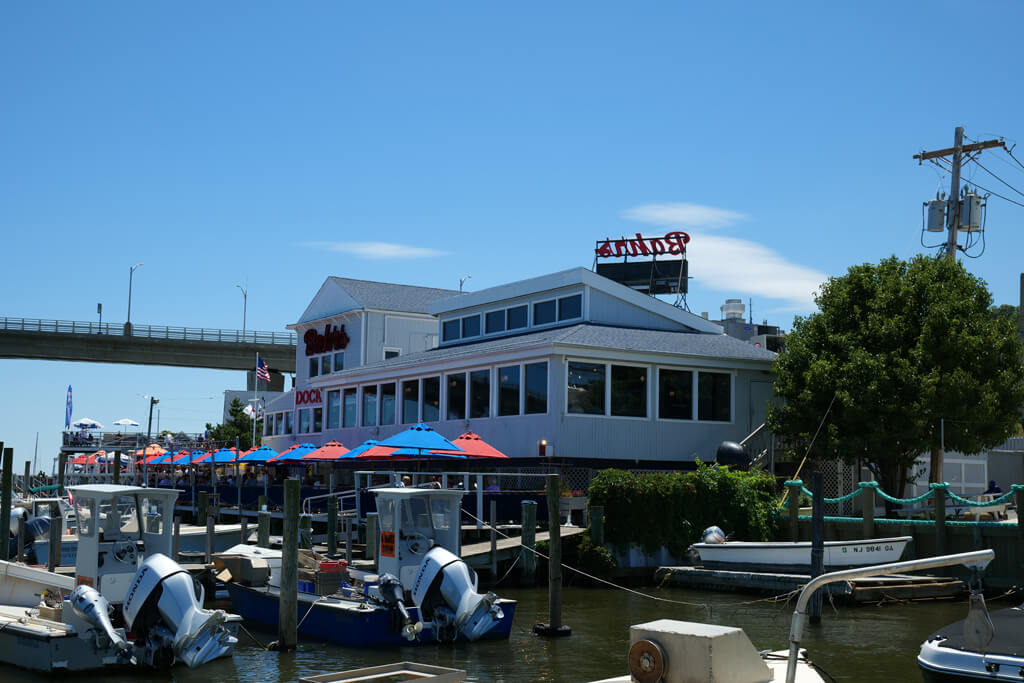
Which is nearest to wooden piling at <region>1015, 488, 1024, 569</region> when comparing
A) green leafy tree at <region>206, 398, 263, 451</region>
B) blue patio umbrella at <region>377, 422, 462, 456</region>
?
blue patio umbrella at <region>377, 422, 462, 456</region>

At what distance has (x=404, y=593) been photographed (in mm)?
21703

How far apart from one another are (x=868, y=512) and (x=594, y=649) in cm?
1123

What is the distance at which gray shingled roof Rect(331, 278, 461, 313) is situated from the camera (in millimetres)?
52312

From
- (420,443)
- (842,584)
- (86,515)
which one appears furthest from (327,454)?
(842,584)

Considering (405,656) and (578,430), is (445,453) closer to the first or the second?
(578,430)

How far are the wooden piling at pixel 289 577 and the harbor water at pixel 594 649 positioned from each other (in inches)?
14.8

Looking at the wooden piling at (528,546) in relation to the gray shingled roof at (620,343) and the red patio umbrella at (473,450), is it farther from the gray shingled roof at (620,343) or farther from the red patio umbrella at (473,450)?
the gray shingled roof at (620,343)

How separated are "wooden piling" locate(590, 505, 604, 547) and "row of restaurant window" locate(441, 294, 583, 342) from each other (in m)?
11.4

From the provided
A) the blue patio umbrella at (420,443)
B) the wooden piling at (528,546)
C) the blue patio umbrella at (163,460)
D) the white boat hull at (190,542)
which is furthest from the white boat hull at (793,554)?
the blue patio umbrella at (163,460)

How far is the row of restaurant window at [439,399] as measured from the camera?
1414 inches

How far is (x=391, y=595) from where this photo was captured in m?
21.1

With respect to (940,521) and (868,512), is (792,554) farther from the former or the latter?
(940,521)

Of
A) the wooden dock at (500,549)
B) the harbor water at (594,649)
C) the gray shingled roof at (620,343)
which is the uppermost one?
the gray shingled roof at (620,343)

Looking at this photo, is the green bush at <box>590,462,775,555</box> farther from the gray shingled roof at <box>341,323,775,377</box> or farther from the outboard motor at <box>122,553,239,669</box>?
the outboard motor at <box>122,553,239,669</box>
